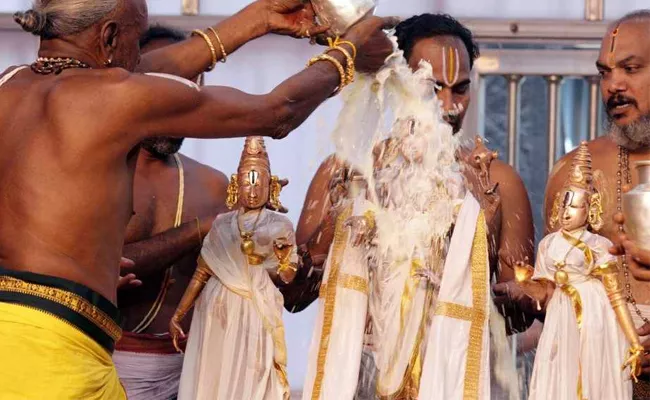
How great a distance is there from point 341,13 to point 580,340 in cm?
138

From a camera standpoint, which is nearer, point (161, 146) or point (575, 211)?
point (575, 211)

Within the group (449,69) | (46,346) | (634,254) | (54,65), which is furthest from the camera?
(449,69)

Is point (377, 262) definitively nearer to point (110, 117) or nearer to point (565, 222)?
point (565, 222)

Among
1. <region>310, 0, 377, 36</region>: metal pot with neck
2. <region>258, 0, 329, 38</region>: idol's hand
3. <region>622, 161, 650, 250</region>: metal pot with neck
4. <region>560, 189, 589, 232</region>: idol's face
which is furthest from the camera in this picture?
<region>560, 189, 589, 232</region>: idol's face

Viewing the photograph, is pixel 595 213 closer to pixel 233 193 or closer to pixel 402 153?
pixel 402 153

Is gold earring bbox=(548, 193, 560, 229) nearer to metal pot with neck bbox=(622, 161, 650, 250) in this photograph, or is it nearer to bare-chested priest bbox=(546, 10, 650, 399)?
bare-chested priest bbox=(546, 10, 650, 399)

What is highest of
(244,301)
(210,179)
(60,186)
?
(210,179)

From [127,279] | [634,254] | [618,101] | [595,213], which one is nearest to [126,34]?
[127,279]

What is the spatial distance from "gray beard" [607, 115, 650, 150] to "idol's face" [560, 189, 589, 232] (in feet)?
1.80

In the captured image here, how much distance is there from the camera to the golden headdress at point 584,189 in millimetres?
5066

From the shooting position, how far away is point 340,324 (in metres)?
5.15

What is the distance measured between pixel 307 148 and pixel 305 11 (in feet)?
6.84

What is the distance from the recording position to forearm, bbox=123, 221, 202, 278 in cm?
530

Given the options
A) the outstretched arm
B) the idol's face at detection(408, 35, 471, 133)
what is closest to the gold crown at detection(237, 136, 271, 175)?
the outstretched arm
